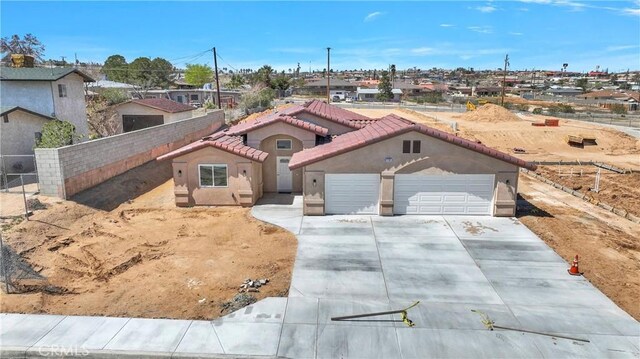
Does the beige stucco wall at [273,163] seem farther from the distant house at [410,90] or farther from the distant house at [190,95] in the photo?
the distant house at [410,90]

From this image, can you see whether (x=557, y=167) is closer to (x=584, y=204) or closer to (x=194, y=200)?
(x=584, y=204)

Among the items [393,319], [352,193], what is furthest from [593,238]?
[393,319]

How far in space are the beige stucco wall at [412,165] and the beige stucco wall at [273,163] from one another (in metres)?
4.06

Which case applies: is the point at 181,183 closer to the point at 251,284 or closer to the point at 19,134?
the point at 251,284

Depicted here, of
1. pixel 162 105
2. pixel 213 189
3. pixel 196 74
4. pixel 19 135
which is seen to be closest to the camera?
pixel 213 189

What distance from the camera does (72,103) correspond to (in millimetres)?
29719

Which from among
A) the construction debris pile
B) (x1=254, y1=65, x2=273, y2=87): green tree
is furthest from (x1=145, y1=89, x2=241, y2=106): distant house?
the construction debris pile

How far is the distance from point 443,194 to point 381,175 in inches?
115

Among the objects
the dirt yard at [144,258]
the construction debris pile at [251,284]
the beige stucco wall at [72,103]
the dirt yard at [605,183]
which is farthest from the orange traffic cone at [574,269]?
the beige stucco wall at [72,103]

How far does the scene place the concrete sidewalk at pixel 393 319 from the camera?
975 centimetres

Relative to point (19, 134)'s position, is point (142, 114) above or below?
Result: above

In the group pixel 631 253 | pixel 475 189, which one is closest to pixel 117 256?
pixel 475 189

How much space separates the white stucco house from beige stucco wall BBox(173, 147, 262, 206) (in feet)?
35.1

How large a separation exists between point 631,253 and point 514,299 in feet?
23.5
